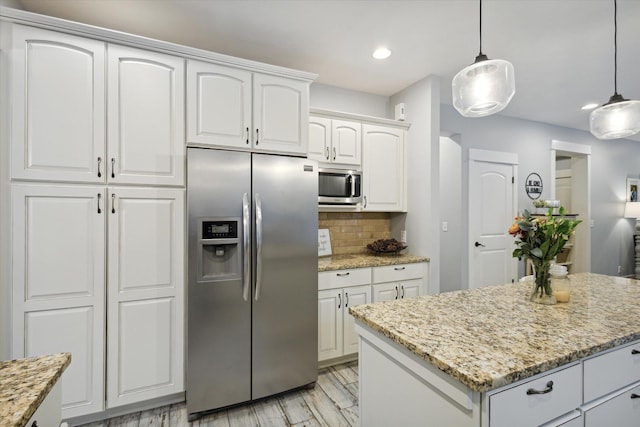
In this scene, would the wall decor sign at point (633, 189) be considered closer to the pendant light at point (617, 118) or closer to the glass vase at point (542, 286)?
the pendant light at point (617, 118)

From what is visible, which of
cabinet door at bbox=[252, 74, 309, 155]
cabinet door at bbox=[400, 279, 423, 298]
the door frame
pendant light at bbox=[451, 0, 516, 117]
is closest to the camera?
pendant light at bbox=[451, 0, 516, 117]

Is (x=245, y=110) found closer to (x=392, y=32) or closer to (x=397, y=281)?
(x=392, y=32)

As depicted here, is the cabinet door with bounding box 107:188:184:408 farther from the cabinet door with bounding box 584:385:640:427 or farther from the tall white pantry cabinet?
the cabinet door with bounding box 584:385:640:427

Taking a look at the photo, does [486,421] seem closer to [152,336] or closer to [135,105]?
[152,336]

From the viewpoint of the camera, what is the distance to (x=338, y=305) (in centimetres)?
268

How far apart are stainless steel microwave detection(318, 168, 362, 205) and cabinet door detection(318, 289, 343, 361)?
855 mm

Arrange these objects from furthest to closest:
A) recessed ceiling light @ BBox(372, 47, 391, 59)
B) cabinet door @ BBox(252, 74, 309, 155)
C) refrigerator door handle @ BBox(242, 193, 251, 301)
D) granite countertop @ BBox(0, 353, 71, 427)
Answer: recessed ceiling light @ BBox(372, 47, 391, 59), cabinet door @ BBox(252, 74, 309, 155), refrigerator door handle @ BBox(242, 193, 251, 301), granite countertop @ BBox(0, 353, 71, 427)

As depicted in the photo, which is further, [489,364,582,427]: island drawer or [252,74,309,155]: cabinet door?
[252,74,309,155]: cabinet door

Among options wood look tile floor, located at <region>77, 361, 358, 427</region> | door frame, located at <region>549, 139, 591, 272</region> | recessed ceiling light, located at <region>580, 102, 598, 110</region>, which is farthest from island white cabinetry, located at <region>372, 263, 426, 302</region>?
door frame, located at <region>549, 139, 591, 272</region>

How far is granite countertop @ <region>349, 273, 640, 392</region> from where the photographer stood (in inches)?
36.8

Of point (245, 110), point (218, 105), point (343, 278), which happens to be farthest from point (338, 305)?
point (218, 105)

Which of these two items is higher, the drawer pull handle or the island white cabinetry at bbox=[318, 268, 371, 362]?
the drawer pull handle

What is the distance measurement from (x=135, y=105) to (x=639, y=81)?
15.5ft

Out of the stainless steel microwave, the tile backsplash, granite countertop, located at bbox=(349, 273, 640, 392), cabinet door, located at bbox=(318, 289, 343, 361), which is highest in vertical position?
the stainless steel microwave
